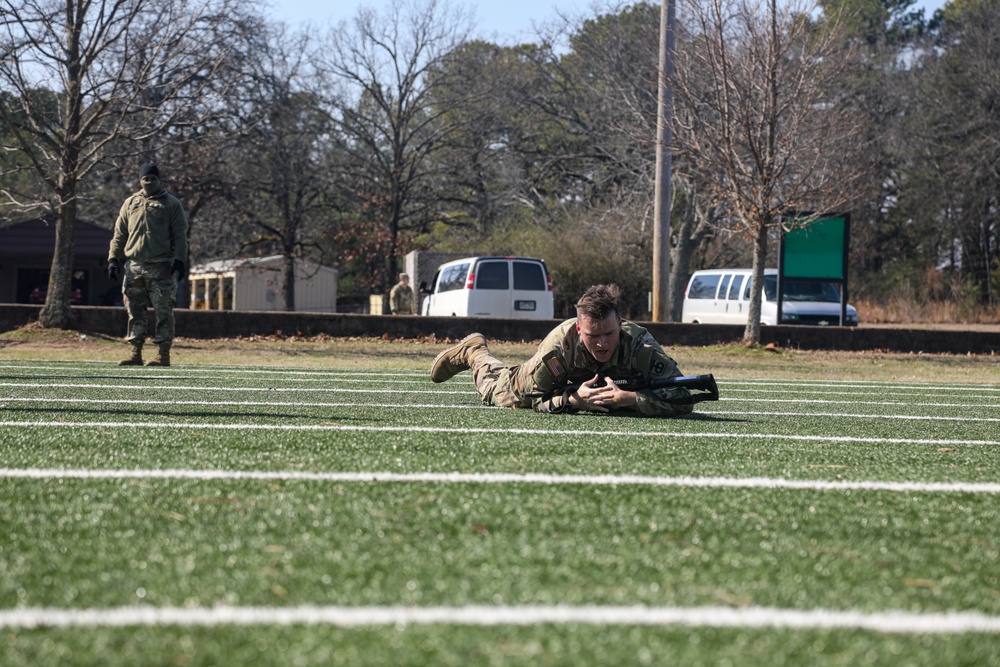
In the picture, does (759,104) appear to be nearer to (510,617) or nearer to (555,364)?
(555,364)

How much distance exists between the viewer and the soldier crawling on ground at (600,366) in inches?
268

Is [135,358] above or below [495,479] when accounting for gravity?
above

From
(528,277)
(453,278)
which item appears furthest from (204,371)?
(453,278)

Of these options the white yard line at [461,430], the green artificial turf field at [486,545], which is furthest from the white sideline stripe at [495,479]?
the white yard line at [461,430]

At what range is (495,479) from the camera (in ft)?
14.6

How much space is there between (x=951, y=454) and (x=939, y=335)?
16398mm

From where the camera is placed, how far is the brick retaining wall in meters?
20.0

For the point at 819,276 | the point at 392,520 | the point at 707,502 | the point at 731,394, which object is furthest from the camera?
the point at 819,276

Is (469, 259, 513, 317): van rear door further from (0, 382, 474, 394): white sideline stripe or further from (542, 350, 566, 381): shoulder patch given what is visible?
(542, 350, 566, 381): shoulder patch

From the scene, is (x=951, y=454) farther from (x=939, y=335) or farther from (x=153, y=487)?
(x=939, y=335)

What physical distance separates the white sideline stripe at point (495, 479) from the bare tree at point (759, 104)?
16.1 meters

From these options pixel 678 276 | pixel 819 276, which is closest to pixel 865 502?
pixel 819 276

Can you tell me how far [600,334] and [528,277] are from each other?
58.7 feet

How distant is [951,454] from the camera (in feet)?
19.0
